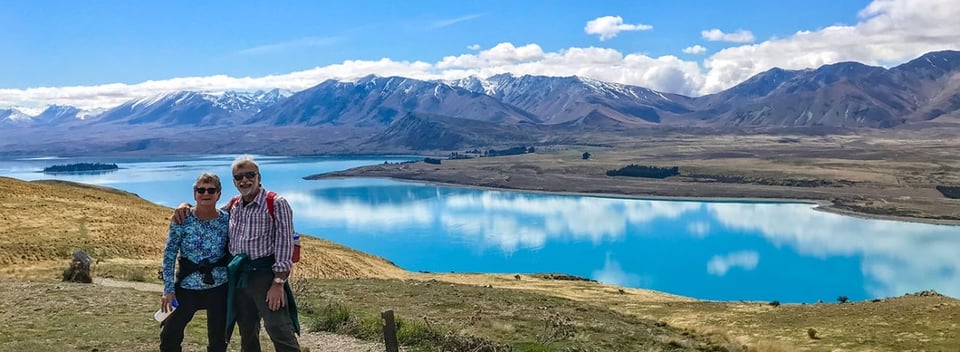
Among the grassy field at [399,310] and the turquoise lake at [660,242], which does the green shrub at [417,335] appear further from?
the turquoise lake at [660,242]

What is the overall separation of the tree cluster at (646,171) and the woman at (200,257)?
129449 millimetres

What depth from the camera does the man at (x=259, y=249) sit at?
6578 mm

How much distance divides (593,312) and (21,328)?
1200 centimetres

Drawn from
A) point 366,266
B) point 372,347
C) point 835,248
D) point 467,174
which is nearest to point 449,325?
point 372,347

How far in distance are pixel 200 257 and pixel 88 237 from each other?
18.9m

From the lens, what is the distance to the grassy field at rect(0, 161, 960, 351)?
439 inches

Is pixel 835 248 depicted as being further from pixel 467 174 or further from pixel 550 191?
pixel 467 174

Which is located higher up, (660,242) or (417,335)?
(417,335)

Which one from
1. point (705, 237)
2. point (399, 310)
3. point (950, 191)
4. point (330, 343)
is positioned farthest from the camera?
point (950, 191)

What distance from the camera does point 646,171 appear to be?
135250mm

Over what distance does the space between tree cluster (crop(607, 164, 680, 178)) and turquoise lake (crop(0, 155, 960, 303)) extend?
907 inches

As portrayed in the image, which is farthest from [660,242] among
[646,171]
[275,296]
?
[275,296]

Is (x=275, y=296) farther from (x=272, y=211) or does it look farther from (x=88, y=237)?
(x=88, y=237)

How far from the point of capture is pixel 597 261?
65.3 metres
